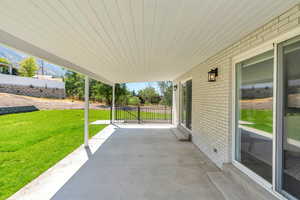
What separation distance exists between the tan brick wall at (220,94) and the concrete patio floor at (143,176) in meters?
0.46

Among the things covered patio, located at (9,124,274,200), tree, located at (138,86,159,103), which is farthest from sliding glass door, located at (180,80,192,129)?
tree, located at (138,86,159,103)

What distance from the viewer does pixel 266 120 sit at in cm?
226

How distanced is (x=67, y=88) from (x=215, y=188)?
29.4m

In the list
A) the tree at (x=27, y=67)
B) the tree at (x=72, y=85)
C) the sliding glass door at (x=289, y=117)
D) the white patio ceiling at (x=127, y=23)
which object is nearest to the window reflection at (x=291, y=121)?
the sliding glass door at (x=289, y=117)

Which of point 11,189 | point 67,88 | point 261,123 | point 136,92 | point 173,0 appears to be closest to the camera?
point 173,0

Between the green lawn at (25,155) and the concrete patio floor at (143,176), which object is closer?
the concrete patio floor at (143,176)

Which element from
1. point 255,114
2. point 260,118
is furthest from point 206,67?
point 260,118

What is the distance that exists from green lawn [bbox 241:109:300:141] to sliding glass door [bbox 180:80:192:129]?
340 cm

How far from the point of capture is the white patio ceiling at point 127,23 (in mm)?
1641

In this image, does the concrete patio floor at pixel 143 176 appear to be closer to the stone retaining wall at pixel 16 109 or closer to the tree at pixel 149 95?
the stone retaining wall at pixel 16 109

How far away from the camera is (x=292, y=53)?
182 centimetres

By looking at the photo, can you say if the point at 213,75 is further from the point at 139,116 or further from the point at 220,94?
the point at 139,116

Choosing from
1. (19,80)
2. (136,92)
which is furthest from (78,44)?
(136,92)

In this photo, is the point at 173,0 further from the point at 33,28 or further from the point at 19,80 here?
the point at 19,80
